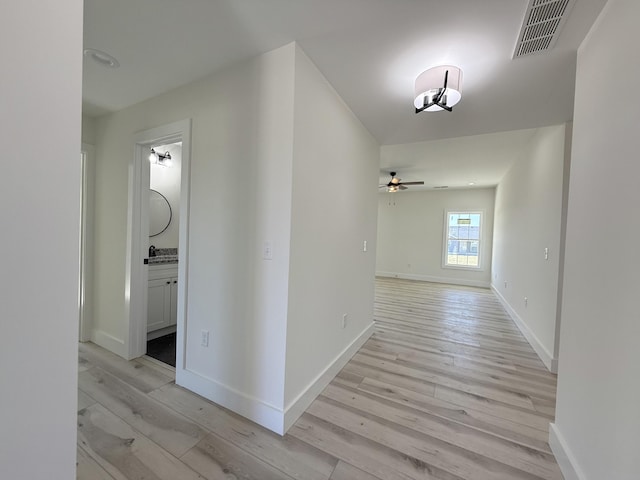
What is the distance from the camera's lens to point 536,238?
3.22 metres

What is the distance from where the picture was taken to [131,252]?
244cm

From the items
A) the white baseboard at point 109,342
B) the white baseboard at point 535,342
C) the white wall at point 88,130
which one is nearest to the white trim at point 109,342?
the white baseboard at point 109,342

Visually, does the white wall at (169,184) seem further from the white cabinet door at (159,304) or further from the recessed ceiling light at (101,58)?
the recessed ceiling light at (101,58)

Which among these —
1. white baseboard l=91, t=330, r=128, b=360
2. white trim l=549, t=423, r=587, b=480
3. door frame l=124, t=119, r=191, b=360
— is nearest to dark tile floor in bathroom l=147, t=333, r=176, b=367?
door frame l=124, t=119, r=191, b=360

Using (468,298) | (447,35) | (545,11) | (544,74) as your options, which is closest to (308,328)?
(447,35)

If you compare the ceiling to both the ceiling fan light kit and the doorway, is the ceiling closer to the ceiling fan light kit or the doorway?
the ceiling fan light kit

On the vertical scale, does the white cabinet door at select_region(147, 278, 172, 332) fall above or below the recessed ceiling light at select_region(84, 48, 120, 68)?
below

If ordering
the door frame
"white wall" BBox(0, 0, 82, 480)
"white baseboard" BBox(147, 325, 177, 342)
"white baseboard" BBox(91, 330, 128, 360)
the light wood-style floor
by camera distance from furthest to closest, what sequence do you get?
"white baseboard" BBox(147, 325, 177, 342)
"white baseboard" BBox(91, 330, 128, 360)
the door frame
the light wood-style floor
"white wall" BBox(0, 0, 82, 480)

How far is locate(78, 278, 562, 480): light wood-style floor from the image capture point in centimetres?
140

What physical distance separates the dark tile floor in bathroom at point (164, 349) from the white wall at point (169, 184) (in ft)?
4.14

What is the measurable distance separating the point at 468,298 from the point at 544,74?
4.68 m

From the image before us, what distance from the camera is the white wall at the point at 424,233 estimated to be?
22.5 ft

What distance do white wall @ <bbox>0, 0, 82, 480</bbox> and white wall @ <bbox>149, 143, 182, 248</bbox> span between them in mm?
3150

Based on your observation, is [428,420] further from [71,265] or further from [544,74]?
[544,74]
